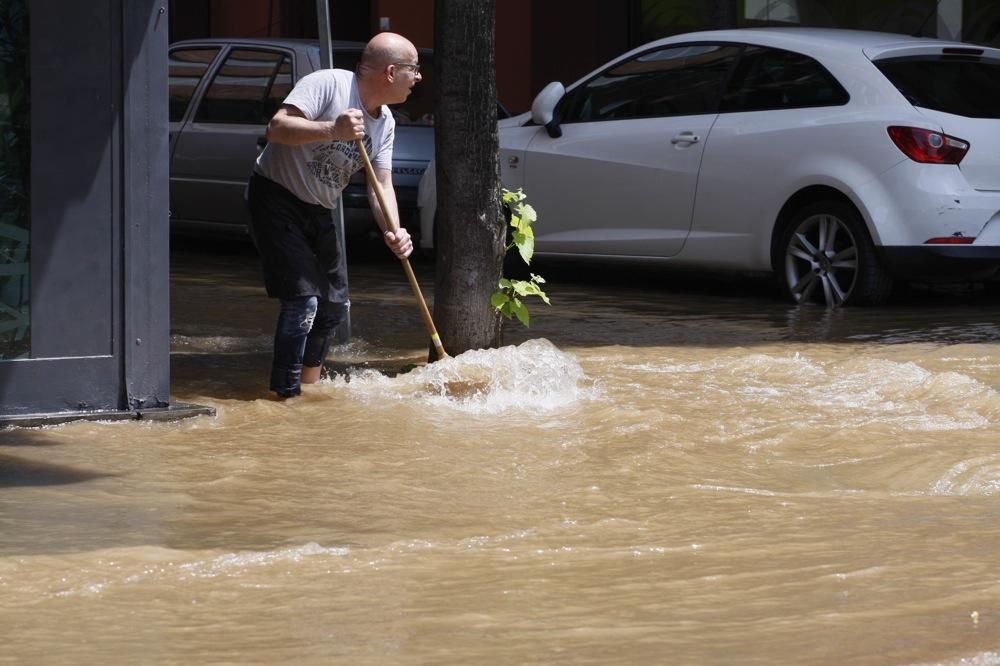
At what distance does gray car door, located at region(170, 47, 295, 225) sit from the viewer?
12.7 meters

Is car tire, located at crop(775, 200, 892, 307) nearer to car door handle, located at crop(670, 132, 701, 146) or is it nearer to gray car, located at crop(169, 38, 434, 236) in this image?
car door handle, located at crop(670, 132, 701, 146)

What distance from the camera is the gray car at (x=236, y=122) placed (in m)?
12.5

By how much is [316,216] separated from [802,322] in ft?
10.8

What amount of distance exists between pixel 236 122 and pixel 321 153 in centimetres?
609

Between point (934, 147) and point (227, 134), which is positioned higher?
point (934, 147)

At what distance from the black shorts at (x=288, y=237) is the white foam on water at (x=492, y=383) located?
0.52m

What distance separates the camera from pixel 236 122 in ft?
42.5

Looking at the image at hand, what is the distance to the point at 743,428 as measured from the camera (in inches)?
254

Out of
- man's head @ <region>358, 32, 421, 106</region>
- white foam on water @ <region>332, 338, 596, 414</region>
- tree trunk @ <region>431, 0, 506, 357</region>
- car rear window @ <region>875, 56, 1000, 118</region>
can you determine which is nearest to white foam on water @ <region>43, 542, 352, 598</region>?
white foam on water @ <region>332, 338, 596, 414</region>

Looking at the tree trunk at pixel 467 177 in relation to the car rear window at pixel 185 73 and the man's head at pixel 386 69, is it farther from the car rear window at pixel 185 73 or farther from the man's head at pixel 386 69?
the car rear window at pixel 185 73

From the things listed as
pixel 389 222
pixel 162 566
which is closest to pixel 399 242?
pixel 389 222

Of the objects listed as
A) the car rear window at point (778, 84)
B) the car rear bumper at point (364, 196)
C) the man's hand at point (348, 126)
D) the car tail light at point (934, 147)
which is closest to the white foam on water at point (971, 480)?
the man's hand at point (348, 126)

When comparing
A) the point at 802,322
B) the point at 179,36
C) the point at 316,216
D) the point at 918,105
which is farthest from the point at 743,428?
the point at 179,36

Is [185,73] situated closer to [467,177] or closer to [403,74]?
[467,177]
